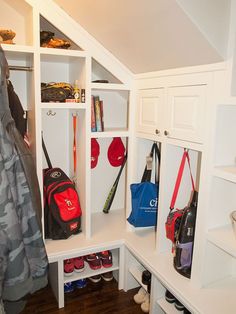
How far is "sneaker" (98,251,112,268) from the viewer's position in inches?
86.1

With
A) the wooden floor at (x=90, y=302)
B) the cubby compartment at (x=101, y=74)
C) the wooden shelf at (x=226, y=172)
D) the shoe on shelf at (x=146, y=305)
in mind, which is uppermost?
the cubby compartment at (x=101, y=74)

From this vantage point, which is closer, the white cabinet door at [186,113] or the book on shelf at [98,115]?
the white cabinet door at [186,113]

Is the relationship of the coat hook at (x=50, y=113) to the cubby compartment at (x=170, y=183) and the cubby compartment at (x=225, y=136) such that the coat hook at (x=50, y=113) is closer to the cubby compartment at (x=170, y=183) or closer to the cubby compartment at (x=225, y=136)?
the cubby compartment at (x=170, y=183)

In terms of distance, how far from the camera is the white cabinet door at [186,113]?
4.80 feet

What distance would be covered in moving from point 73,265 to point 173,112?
4.33ft

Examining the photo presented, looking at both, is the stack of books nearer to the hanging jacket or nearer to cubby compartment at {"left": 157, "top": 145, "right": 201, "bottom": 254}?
cubby compartment at {"left": 157, "top": 145, "right": 201, "bottom": 254}

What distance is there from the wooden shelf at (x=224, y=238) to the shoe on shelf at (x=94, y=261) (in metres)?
1.00

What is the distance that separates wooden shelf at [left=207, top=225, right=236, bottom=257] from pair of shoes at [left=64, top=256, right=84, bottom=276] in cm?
105

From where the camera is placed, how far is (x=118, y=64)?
1957 millimetres

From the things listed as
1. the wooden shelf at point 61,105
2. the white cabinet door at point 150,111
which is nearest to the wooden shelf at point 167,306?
the white cabinet door at point 150,111

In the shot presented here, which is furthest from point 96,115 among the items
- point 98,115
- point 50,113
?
point 50,113

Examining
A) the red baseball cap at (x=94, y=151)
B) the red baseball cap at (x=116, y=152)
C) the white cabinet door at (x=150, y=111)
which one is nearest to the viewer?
the white cabinet door at (x=150, y=111)

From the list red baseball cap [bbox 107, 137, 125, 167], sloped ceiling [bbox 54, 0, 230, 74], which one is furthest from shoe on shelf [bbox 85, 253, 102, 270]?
sloped ceiling [bbox 54, 0, 230, 74]

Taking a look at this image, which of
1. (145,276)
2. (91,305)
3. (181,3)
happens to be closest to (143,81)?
(181,3)
